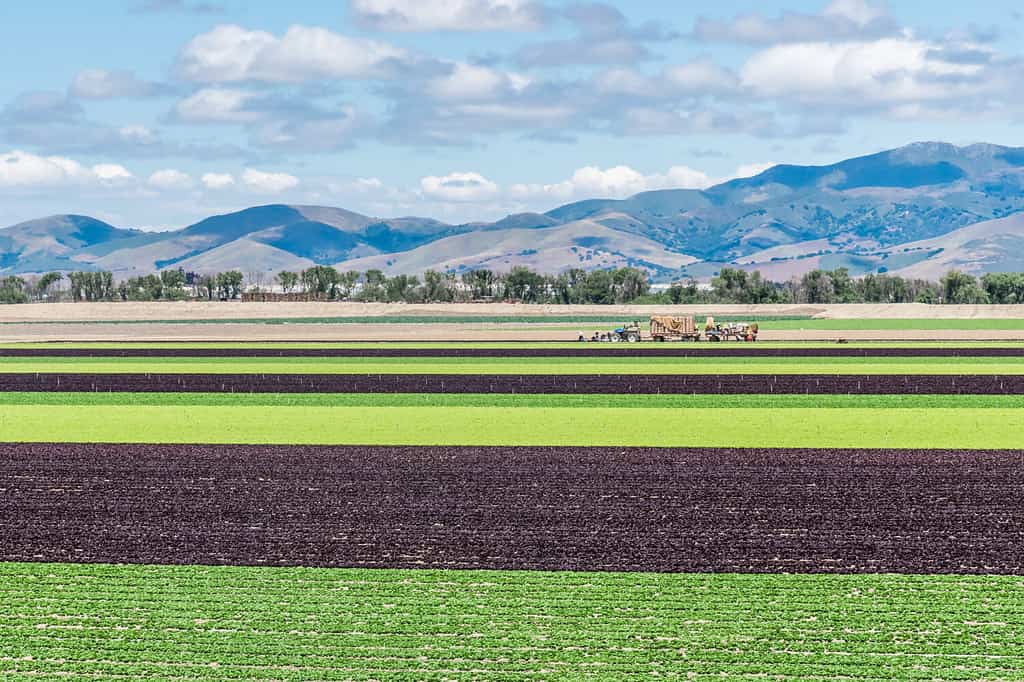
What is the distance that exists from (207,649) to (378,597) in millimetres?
2806

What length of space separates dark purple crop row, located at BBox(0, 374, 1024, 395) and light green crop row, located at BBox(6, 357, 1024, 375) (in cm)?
303

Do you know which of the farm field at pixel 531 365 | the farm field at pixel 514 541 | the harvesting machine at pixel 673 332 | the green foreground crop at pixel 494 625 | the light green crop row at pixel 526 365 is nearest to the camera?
the green foreground crop at pixel 494 625

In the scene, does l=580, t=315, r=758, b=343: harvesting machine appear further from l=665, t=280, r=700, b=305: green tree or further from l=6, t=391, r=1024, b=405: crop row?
l=665, t=280, r=700, b=305: green tree

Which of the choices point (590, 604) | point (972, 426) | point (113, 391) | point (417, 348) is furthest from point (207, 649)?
point (417, 348)

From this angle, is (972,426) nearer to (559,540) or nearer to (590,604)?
(559,540)

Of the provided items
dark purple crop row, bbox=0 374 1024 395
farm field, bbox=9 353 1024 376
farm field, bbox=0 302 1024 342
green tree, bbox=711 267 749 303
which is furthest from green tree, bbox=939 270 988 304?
dark purple crop row, bbox=0 374 1024 395

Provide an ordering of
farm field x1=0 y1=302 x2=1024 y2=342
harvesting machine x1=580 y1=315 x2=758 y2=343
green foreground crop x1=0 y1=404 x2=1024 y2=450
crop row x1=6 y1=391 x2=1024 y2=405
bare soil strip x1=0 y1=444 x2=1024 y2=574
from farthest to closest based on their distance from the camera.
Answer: farm field x1=0 y1=302 x2=1024 y2=342 < harvesting machine x1=580 y1=315 x2=758 y2=343 < crop row x1=6 y1=391 x2=1024 y2=405 < green foreground crop x1=0 y1=404 x2=1024 y2=450 < bare soil strip x1=0 y1=444 x2=1024 y2=574

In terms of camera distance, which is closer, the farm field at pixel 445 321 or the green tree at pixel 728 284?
the farm field at pixel 445 321

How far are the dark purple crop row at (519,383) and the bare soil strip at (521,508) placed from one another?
1790 cm

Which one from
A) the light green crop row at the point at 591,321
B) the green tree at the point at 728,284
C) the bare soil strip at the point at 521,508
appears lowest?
the light green crop row at the point at 591,321

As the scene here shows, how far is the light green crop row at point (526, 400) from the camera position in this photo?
44.3 metres

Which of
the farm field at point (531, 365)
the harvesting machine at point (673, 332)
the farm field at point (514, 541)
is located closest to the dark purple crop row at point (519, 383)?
the farm field at point (531, 365)

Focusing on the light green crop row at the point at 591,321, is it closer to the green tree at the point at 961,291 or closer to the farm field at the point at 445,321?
the farm field at the point at 445,321

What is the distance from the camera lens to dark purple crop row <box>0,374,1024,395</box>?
5000 centimetres
